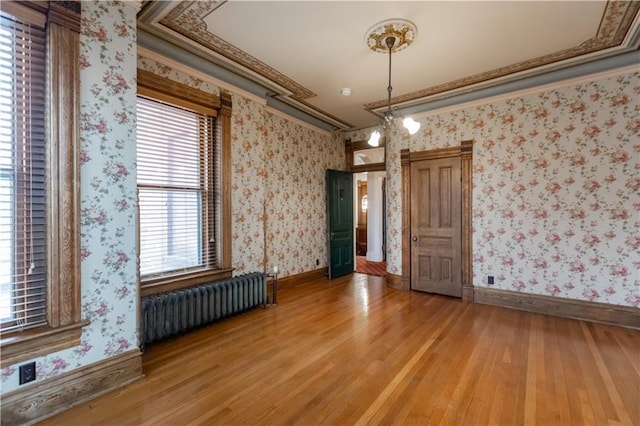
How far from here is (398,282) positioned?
5086 mm

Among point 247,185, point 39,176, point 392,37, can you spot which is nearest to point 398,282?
point 247,185

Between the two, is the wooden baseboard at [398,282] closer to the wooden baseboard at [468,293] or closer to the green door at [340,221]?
the wooden baseboard at [468,293]

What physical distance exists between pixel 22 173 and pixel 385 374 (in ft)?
9.79

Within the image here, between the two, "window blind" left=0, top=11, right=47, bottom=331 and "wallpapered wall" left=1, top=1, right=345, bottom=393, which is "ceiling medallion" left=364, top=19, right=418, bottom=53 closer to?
"wallpapered wall" left=1, top=1, right=345, bottom=393

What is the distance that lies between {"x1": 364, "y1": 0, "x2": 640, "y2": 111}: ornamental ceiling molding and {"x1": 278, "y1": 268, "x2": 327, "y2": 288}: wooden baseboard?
3.27 meters

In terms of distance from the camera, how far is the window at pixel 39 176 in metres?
1.89

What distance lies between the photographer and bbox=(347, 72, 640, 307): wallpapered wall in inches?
135

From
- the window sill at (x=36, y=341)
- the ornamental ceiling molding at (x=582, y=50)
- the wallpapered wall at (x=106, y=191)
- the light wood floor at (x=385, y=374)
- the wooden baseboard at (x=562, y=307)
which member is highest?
the ornamental ceiling molding at (x=582, y=50)

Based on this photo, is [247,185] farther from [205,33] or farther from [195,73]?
[205,33]

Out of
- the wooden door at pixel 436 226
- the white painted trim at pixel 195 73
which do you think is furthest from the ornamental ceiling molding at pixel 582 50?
the white painted trim at pixel 195 73

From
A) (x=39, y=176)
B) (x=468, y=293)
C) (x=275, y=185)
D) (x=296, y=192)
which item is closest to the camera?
(x=39, y=176)

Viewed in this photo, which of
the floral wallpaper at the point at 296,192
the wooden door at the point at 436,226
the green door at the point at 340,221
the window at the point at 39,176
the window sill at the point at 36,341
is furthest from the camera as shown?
the green door at the point at 340,221

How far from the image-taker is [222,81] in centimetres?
375

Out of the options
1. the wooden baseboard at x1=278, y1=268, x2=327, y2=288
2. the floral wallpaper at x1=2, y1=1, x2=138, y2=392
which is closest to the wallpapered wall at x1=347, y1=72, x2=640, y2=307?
the wooden baseboard at x1=278, y1=268, x2=327, y2=288
